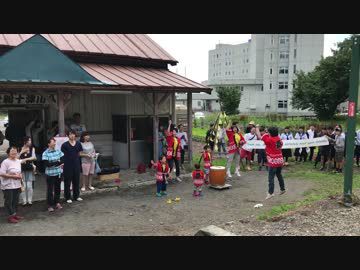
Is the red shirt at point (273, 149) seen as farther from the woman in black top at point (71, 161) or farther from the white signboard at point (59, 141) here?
the white signboard at point (59, 141)

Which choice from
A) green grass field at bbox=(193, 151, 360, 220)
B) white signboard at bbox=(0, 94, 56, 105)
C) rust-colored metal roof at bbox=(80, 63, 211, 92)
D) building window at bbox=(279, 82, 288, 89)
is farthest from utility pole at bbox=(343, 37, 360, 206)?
building window at bbox=(279, 82, 288, 89)

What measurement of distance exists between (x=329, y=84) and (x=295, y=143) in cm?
2646

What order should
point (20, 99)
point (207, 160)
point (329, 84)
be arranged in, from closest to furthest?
1. point (207, 160)
2. point (20, 99)
3. point (329, 84)

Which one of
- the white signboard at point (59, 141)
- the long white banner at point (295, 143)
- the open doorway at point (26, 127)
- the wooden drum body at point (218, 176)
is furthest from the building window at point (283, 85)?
the white signboard at point (59, 141)

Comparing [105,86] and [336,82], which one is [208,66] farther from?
[105,86]

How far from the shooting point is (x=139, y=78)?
1273cm

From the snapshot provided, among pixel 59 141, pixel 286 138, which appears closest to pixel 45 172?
pixel 59 141

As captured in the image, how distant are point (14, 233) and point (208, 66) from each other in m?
109

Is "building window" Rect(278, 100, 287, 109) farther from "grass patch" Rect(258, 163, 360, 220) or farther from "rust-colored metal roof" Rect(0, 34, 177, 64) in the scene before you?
"rust-colored metal roof" Rect(0, 34, 177, 64)

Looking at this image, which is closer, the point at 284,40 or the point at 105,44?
the point at 105,44

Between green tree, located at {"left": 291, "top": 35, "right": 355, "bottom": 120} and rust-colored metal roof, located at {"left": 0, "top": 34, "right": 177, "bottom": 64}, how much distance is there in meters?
28.1

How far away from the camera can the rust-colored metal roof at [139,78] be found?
38.5 ft

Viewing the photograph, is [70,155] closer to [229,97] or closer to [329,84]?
[329,84]

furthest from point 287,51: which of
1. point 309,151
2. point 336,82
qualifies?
point 309,151
